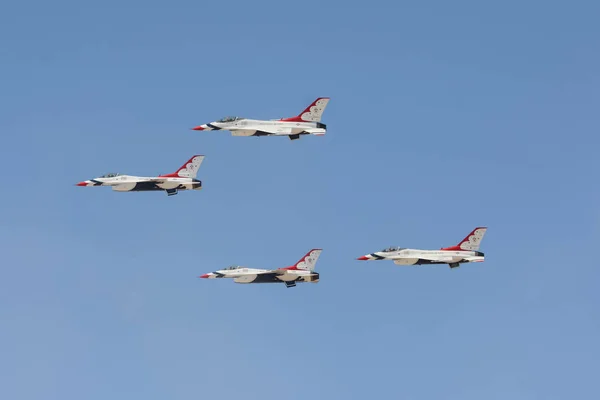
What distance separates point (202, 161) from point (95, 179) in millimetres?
20408

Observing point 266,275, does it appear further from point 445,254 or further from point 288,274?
point 445,254

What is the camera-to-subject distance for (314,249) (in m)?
169

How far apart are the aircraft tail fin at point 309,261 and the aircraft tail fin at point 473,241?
957 inches

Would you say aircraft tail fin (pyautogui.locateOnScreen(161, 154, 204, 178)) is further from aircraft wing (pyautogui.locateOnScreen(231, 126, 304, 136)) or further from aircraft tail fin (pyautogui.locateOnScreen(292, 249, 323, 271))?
aircraft tail fin (pyautogui.locateOnScreen(292, 249, 323, 271))

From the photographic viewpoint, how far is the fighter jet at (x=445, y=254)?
542 ft

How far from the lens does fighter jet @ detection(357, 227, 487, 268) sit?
542 ft

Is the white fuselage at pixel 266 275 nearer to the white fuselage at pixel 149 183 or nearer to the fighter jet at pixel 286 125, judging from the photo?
the white fuselage at pixel 149 183

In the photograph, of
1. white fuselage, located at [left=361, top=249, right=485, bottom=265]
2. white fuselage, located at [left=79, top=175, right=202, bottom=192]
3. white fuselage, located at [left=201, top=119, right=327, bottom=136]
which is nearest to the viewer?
white fuselage, located at [left=201, top=119, right=327, bottom=136]

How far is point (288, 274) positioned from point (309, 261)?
15.1 feet

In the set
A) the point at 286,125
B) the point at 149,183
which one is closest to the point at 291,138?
the point at 286,125

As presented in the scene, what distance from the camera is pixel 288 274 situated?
167500mm

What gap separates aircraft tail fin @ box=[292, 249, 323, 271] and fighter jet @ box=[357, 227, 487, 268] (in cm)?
773

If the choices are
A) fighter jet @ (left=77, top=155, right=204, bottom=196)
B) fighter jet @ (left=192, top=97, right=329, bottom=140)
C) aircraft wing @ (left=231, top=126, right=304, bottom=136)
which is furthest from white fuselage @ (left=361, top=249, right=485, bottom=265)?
fighter jet @ (left=77, top=155, right=204, bottom=196)

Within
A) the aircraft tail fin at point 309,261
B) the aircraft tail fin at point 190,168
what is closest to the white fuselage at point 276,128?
the aircraft tail fin at point 190,168
